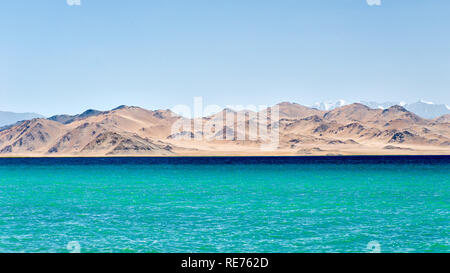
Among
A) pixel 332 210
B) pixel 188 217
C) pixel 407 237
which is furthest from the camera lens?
pixel 332 210

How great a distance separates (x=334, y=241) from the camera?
23.3 m

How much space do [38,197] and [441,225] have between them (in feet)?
126

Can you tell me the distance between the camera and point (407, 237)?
79.6ft

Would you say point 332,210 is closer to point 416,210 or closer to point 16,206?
point 416,210

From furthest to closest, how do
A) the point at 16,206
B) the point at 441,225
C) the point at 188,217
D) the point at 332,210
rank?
the point at 16,206, the point at 332,210, the point at 188,217, the point at 441,225

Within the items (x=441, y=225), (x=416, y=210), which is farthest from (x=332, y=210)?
(x=441, y=225)

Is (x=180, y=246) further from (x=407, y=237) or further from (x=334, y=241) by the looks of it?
(x=407, y=237)
